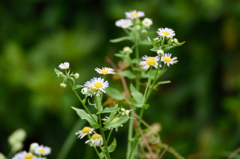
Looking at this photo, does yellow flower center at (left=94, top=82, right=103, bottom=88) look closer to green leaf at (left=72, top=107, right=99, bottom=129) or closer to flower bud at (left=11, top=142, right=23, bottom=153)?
green leaf at (left=72, top=107, right=99, bottom=129)

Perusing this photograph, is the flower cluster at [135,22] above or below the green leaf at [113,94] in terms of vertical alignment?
above

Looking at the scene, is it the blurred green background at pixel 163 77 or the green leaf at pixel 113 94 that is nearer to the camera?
the green leaf at pixel 113 94

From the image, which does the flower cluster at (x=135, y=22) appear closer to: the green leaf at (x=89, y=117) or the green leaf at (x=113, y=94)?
the green leaf at (x=113, y=94)

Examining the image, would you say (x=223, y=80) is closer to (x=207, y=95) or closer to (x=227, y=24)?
(x=207, y=95)

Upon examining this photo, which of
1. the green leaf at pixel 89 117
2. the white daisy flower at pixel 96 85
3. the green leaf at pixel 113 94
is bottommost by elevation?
the green leaf at pixel 89 117

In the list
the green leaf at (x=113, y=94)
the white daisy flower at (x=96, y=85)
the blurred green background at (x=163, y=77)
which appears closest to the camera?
the white daisy flower at (x=96, y=85)

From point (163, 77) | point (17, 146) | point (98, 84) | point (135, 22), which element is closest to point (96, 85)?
point (98, 84)

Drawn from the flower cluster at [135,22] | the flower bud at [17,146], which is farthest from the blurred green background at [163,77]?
the flower bud at [17,146]

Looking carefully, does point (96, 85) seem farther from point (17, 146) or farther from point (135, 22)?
point (135, 22)

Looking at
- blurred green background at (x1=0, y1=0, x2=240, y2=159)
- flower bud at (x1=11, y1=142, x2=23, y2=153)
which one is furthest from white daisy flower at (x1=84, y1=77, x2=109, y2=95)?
blurred green background at (x1=0, y1=0, x2=240, y2=159)

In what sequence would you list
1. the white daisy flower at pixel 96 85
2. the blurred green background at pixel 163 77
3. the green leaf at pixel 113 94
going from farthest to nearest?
the blurred green background at pixel 163 77 < the green leaf at pixel 113 94 < the white daisy flower at pixel 96 85
